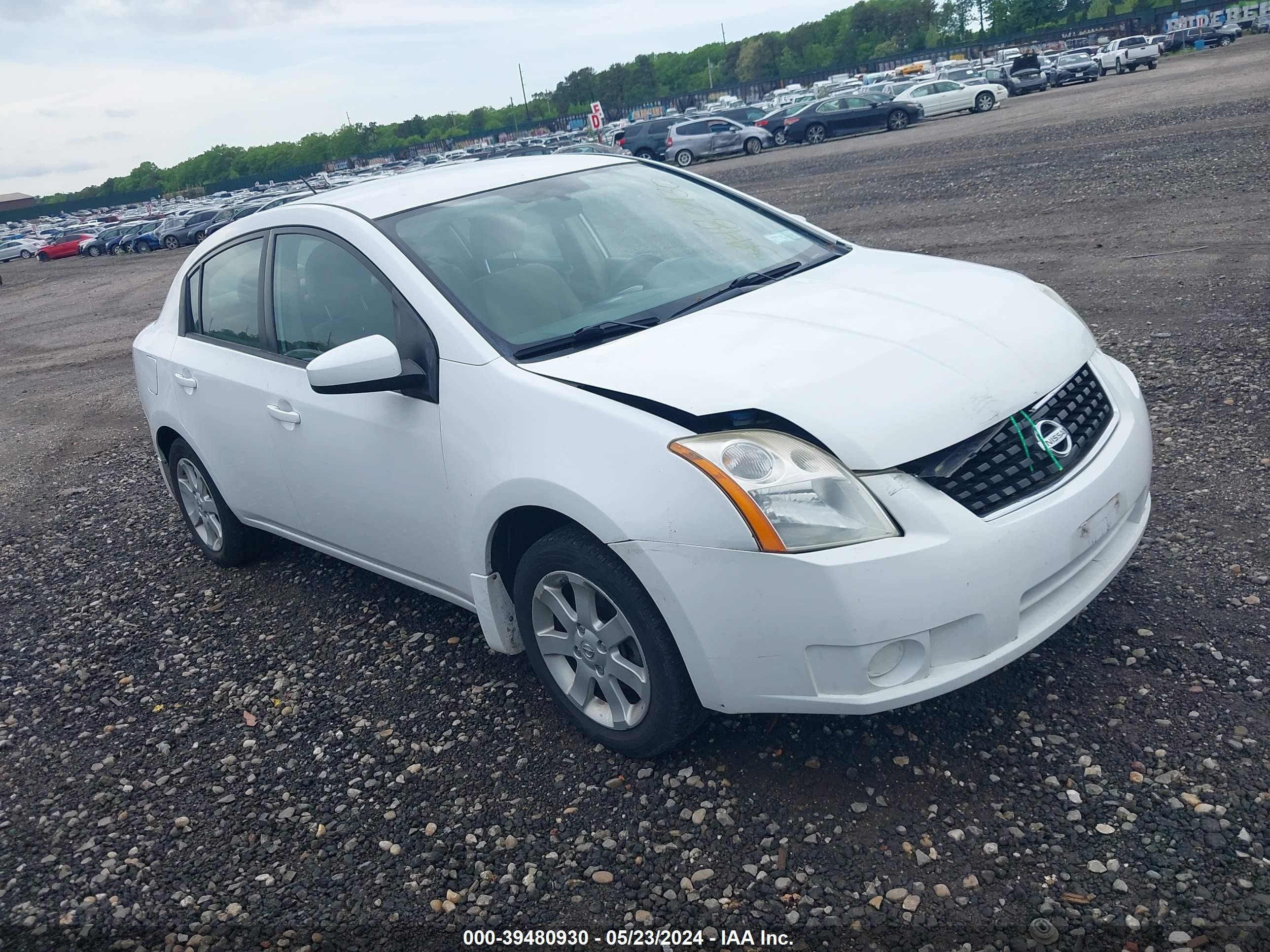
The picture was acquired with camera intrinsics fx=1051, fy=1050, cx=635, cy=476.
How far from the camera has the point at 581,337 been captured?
3371 mm

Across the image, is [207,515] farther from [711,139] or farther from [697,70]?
[697,70]

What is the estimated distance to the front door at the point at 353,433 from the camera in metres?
3.54

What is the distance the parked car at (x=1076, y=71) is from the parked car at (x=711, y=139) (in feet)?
50.1

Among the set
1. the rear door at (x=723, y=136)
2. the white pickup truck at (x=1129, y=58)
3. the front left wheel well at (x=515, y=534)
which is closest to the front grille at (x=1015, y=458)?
the front left wheel well at (x=515, y=534)

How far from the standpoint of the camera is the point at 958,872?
261 cm

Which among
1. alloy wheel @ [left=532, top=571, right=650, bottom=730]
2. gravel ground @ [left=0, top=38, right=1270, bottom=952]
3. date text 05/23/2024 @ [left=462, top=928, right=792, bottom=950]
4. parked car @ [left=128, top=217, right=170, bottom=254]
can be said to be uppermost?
parked car @ [left=128, top=217, right=170, bottom=254]

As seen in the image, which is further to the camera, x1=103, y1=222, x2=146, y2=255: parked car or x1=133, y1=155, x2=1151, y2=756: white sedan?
x1=103, y1=222, x2=146, y2=255: parked car

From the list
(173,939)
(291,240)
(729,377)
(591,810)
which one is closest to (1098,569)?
(729,377)

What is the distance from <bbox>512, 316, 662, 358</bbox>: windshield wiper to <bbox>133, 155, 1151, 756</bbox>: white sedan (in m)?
0.01

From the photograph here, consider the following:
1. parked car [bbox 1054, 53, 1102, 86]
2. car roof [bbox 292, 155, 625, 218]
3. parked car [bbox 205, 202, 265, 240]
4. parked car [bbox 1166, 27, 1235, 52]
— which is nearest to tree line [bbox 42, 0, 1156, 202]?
parked car [bbox 1166, 27, 1235, 52]

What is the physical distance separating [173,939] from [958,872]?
6.97 feet

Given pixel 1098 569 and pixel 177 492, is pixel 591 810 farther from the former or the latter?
pixel 177 492

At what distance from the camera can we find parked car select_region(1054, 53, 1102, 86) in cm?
4250

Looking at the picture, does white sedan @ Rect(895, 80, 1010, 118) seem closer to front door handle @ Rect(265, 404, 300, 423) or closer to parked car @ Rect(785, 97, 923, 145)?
parked car @ Rect(785, 97, 923, 145)
